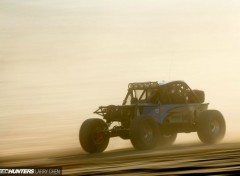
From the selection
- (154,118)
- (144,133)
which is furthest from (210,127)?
(144,133)

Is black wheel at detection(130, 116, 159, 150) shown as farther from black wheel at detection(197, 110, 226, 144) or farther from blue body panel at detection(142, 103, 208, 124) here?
black wheel at detection(197, 110, 226, 144)

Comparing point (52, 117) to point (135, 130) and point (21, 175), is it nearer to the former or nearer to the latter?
point (135, 130)

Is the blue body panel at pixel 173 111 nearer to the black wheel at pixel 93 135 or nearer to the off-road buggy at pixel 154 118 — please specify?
the off-road buggy at pixel 154 118

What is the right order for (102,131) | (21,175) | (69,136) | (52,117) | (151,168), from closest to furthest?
1. (21,175)
2. (151,168)
3. (102,131)
4. (69,136)
5. (52,117)

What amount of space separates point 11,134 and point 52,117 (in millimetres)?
4189

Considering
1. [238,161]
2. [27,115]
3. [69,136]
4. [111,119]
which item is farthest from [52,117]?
[238,161]

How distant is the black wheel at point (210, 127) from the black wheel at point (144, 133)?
4.41 ft

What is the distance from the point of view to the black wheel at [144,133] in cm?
1516

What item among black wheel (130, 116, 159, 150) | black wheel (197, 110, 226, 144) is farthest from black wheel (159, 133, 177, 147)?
black wheel (130, 116, 159, 150)

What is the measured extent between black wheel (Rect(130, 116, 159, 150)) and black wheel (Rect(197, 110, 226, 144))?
A: 1.34m

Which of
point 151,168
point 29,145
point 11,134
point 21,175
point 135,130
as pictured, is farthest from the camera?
point 11,134

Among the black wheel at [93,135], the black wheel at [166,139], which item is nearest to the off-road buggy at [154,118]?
the black wheel at [93,135]

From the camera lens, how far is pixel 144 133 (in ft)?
50.5

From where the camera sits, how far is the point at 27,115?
29.7 metres
